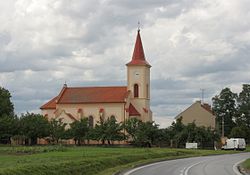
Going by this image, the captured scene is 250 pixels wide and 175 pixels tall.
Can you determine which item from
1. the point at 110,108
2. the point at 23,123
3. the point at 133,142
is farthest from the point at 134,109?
the point at 23,123

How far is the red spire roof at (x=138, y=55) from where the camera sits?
12431 cm

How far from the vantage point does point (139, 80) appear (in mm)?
124062

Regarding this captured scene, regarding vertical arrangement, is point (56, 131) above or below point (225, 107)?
below

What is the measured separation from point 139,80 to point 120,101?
605cm

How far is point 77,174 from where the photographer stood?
29812 mm

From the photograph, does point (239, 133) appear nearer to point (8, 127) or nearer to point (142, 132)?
point (142, 132)

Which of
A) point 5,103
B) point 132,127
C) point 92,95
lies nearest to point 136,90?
point 92,95

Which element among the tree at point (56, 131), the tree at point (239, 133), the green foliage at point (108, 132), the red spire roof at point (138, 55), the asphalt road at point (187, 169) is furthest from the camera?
the red spire roof at point (138, 55)

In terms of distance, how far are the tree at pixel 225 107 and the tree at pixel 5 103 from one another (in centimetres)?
5484

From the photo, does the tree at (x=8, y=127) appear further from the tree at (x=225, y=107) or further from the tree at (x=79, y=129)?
the tree at (x=225, y=107)

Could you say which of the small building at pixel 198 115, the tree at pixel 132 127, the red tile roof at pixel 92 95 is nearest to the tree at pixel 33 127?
the tree at pixel 132 127

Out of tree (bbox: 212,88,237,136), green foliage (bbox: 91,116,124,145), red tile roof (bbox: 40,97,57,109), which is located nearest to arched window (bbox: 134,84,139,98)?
green foliage (bbox: 91,116,124,145)

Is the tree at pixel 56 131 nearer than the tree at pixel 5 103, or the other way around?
the tree at pixel 56 131

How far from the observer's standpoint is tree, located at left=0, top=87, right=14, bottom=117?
4754 inches
